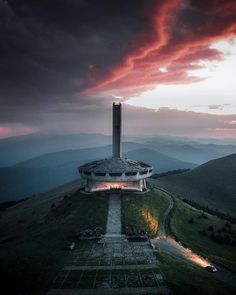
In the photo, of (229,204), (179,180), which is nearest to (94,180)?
(229,204)

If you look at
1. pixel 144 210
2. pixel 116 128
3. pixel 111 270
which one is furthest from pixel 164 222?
pixel 116 128

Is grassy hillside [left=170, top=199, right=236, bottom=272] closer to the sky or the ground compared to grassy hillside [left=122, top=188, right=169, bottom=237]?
closer to the ground

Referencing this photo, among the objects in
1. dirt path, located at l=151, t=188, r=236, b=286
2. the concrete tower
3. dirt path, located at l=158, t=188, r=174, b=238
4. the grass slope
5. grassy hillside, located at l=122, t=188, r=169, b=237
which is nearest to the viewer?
the grass slope

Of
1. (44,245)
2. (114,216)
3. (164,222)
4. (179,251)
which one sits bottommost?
(164,222)

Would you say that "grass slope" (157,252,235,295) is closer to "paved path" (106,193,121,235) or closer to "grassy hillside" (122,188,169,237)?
"grassy hillside" (122,188,169,237)

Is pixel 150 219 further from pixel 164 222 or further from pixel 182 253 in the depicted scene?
pixel 182 253

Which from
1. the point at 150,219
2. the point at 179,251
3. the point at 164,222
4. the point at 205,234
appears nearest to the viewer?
the point at 179,251

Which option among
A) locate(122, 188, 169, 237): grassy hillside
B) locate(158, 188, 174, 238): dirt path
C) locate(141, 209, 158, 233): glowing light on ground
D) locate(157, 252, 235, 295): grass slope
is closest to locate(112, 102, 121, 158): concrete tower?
locate(122, 188, 169, 237): grassy hillside

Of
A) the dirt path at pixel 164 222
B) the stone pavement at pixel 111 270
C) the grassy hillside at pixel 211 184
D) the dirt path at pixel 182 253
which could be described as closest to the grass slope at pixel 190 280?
the stone pavement at pixel 111 270
